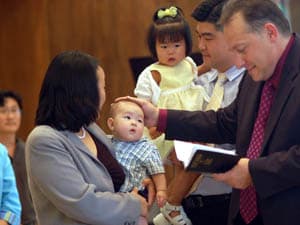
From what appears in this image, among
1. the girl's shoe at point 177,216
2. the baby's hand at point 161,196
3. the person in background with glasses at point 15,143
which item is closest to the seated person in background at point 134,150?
the baby's hand at point 161,196

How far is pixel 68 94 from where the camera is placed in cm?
266

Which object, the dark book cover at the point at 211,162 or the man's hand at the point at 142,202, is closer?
the dark book cover at the point at 211,162

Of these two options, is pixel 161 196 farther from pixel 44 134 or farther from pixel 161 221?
pixel 44 134

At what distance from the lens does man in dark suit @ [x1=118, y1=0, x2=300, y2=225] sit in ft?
8.64

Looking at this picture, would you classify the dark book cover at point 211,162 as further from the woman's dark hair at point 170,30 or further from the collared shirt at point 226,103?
the woman's dark hair at point 170,30

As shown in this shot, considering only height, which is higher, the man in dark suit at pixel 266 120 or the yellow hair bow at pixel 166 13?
the yellow hair bow at pixel 166 13

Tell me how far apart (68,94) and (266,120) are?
0.80m

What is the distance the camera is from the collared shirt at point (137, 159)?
9.79 ft

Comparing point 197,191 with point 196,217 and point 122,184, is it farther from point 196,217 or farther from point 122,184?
point 122,184

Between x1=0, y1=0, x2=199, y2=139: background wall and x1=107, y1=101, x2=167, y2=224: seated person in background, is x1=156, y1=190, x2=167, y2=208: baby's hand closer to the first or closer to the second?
Answer: x1=107, y1=101, x2=167, y2=224: seated person in background

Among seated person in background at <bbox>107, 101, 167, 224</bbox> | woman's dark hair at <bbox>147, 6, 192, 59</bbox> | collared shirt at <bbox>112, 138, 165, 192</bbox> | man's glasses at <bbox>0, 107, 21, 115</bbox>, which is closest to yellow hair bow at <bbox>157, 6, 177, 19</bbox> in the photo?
woman's dark hair at <bbox>147, 6, 192, 59</bbox>

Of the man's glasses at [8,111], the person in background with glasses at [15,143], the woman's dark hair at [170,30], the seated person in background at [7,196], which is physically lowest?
the person in background with glasses at [15,143]

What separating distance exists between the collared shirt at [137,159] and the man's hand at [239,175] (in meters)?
0.45

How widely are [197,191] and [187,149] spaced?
464mm
